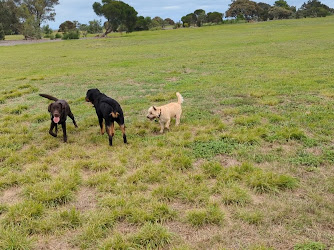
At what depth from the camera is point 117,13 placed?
53.4 m

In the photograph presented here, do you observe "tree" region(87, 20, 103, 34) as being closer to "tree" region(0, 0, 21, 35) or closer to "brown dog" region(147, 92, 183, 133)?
"tree" region(0, 0, 21, 35)

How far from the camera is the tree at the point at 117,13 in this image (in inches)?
2096

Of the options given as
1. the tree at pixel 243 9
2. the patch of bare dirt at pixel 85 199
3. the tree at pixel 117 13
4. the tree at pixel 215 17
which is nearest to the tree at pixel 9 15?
the tree at pixel 117 13

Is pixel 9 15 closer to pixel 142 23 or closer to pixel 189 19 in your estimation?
pixel 142 23

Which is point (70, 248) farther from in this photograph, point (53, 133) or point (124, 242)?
point (53, 133)

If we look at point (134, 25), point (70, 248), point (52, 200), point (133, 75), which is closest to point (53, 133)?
point (52, 200)

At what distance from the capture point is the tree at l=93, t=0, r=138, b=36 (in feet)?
175

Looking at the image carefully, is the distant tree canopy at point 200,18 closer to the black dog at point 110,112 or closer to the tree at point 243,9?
the tree at point 243,9

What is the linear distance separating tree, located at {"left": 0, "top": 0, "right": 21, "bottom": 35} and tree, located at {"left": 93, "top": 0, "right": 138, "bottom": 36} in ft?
78.0

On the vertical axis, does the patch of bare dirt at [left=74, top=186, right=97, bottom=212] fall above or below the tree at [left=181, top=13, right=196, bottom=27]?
below

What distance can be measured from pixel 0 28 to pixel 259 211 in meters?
67.4

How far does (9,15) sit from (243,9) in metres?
68.9

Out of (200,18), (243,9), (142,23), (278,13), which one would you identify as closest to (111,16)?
(142,23)

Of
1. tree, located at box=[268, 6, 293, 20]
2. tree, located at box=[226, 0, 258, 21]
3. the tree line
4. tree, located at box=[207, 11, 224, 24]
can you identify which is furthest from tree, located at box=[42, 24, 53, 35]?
tree, located at box=[268, 6, 293, 20]
